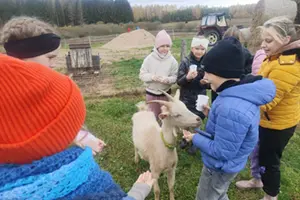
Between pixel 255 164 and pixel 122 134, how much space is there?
2504 mm

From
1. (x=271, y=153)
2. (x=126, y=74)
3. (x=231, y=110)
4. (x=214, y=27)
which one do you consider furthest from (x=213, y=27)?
(x=231, y=110)

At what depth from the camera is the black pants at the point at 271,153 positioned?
263cm

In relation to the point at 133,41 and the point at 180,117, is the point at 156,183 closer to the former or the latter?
the point at 180,117

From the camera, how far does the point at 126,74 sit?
9906 millimetres

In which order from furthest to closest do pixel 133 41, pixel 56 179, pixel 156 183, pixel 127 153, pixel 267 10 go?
pixel 133 41, pixel 267 10, pixel 127 153, pixel 156 183, pixel 56 179

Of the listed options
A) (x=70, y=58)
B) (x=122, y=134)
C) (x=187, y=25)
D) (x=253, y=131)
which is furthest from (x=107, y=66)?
(x=187, y=25)

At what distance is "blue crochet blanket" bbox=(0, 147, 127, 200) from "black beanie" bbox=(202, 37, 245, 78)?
136 centimetres

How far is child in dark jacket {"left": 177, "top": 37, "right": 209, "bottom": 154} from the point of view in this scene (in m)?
3.56

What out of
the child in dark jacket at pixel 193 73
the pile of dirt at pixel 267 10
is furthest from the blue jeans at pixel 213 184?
the pile of dirt at pixel 267 10

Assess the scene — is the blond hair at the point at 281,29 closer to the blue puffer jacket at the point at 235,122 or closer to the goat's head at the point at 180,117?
the blue puffer jacket at the point at 235,122

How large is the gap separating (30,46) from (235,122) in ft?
5.32

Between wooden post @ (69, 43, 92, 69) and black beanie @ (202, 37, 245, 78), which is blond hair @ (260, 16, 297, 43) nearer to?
black beanie @ (202, 37, 245, 78)

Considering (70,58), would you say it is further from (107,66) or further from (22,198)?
(22,198)

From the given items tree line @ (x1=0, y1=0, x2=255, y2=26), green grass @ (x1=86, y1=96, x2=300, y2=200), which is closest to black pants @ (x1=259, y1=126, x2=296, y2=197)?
green grass @ (x1=86, y1=96, x2=300, y2=200)
